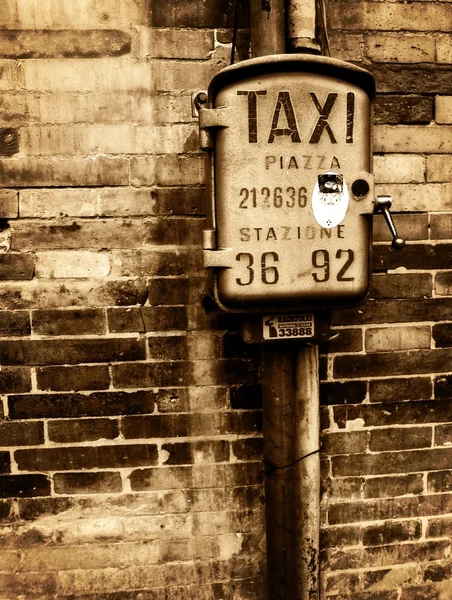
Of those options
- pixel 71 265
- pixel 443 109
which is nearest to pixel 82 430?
pixel 71 265

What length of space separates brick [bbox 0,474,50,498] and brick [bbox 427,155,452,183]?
157cm

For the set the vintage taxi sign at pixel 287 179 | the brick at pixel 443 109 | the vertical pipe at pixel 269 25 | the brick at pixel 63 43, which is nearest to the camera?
the vintage taxi sign at pixel 287 179

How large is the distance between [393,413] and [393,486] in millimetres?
256

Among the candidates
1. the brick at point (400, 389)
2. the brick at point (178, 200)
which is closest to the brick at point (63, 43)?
the brick at point (178, 200)

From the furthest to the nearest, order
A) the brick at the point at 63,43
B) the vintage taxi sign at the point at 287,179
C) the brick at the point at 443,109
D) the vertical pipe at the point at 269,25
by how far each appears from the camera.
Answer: the brick at the point at 443,109, the brick at the point at 63,43, the vertical pipe at the point at 269,25, the vintage taxi sign at the point at 287,179

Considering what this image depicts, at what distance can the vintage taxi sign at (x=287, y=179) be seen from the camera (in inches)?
42.8

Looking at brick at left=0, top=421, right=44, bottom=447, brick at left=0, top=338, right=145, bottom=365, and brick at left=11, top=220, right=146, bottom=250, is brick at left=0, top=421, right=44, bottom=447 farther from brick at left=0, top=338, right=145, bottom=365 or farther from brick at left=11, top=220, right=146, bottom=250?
brick at left=11, top=220, right=146, bottom=250

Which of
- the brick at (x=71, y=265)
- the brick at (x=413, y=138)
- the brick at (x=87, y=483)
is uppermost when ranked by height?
the brick at (x=413, y=138)

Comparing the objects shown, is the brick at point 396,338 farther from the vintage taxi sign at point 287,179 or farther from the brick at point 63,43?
the brick at point 63,43

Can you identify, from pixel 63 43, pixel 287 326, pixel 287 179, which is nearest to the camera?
pixel 287 179

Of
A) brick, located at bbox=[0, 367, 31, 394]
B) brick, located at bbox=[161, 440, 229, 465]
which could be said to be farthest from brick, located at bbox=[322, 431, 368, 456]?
A: brick, located at bbox=[0, 367, 31, 394]

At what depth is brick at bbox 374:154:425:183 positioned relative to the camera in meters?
1.45

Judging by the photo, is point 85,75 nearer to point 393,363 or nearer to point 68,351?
point 68,351

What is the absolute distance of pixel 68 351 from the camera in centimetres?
143
